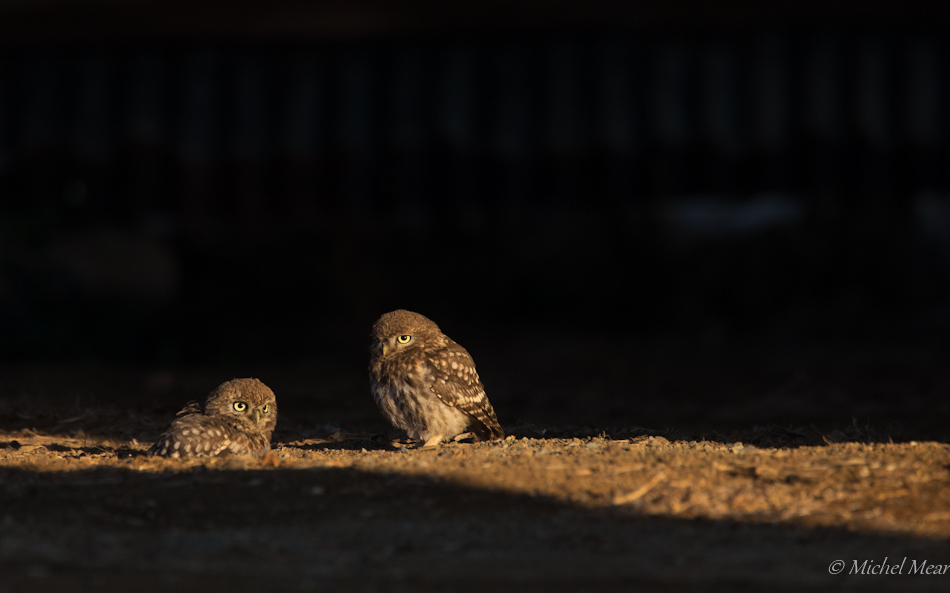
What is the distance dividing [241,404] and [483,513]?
2.05 m

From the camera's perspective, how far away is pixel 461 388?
5.54 m

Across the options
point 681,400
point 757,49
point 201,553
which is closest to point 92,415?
point 201,553

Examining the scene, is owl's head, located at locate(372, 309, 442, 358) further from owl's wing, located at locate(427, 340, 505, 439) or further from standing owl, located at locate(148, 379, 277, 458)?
standing owl, located at locate(148, 379, 277, 458)

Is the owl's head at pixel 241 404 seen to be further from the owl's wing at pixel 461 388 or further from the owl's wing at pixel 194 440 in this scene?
the owl's wing at pixel 461 388

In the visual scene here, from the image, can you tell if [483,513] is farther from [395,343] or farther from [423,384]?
[395,343]

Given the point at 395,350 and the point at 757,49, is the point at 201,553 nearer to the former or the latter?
the point at 395,350

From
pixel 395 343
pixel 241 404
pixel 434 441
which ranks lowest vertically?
pixel 434 441

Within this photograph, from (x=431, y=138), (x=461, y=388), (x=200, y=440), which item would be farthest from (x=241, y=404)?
(x=431, y=138)

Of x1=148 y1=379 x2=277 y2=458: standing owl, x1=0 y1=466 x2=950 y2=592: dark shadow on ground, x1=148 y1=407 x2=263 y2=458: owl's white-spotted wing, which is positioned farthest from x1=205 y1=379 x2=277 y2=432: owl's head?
x1=0 y1=466 x2=950 y2=592: dark shadow on ground

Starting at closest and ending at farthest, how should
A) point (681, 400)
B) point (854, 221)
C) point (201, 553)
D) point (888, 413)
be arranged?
point (201, 553)
point (888, 413)
point (681, 400)
point (854, 221)

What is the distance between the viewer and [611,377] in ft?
37.0

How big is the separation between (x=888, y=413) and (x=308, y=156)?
7717mm

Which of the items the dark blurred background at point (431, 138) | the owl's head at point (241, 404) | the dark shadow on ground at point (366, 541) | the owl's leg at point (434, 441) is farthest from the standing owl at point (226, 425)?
the dark blurred background at point (431, 138)

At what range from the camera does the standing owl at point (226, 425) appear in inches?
197
